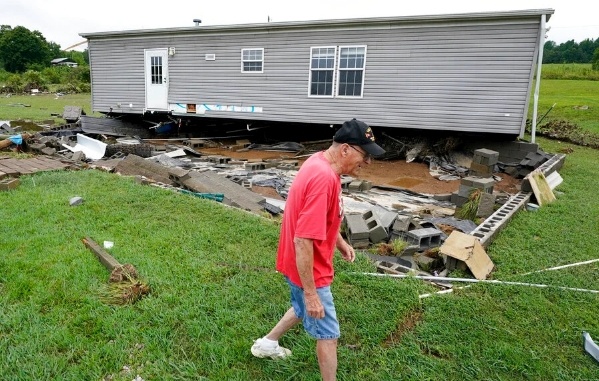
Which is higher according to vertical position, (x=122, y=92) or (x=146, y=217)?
(x=122, y=92)

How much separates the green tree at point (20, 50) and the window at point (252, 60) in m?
64.0

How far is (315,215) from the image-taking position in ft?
6.42

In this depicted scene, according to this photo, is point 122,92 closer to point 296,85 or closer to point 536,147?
point 296,85

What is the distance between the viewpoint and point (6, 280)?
3584mm

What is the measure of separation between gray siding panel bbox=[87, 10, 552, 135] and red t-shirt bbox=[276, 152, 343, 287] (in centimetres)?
996

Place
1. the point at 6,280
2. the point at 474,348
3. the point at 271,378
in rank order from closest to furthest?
the point at 271,378, the point at 474,348, the point at 6,280

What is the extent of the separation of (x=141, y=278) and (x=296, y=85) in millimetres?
10007

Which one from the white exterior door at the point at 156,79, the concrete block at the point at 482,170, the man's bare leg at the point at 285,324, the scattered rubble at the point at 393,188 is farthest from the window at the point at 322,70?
the man's bare leg at the point at 285,324

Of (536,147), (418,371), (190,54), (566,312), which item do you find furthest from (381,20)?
(418,371)

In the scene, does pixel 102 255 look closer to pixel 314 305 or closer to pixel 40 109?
pixel 314 305

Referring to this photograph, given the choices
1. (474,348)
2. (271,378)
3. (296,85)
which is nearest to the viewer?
(271,378)

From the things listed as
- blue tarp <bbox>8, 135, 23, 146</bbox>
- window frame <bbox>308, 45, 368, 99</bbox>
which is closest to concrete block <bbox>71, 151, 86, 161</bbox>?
blue tarp <bbox>8, 135, 23, 146</bbox>

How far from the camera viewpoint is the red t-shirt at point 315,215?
1.96 metres

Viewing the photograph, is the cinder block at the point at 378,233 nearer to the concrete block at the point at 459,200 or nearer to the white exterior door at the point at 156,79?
the concrete block at the point at 459,200
